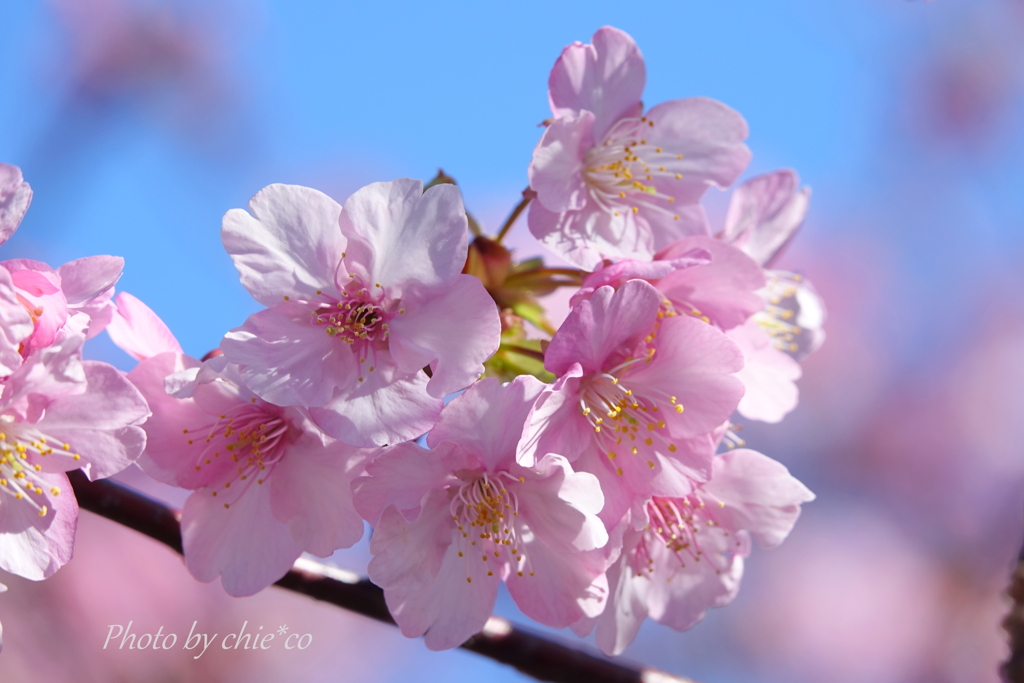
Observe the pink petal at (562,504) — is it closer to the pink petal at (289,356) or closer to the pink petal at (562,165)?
the pink petal at (289,356)

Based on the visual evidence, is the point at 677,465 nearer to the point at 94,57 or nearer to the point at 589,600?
the point at 589,600

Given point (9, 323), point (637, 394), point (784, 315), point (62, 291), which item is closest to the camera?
point (9, 323)

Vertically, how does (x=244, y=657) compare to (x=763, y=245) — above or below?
below

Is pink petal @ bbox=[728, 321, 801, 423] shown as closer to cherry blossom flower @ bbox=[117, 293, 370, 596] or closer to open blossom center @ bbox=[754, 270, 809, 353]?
open blossom center @ bbox=[754, 270, 809, 353]

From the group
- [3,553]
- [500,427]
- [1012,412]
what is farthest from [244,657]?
[1012,412]

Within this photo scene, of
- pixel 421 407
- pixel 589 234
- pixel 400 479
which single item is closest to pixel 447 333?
pixel 421 407

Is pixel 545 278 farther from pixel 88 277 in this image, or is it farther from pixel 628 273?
pixel 88 277
